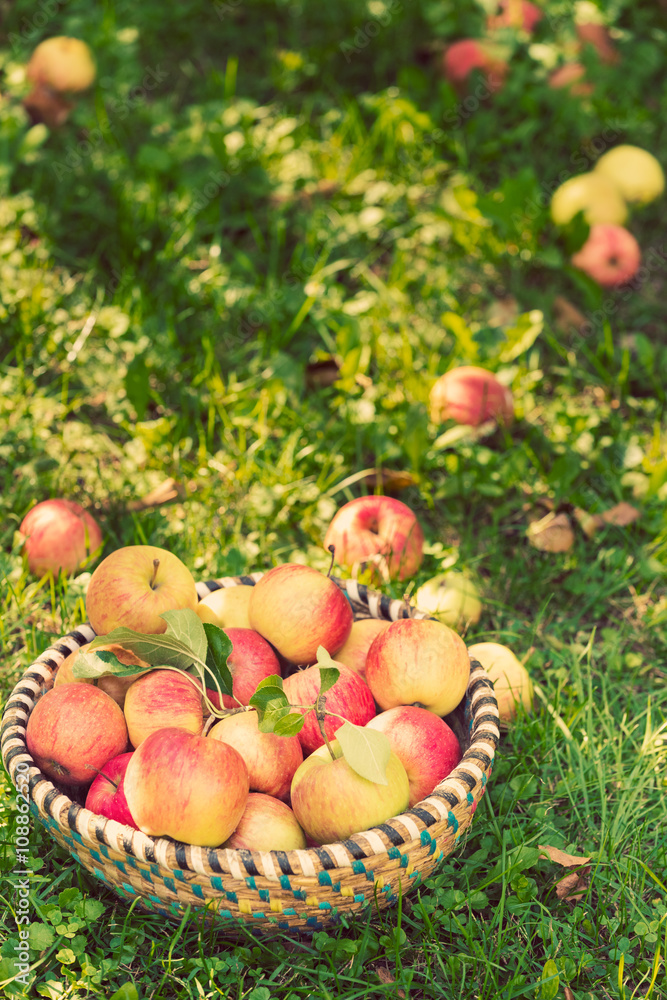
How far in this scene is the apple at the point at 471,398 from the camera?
3033 mm

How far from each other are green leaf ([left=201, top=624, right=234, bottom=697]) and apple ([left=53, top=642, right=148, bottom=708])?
5.6 inches

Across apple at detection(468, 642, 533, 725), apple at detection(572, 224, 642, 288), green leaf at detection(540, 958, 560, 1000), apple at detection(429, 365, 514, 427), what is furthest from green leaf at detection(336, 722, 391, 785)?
Answer: apple at detection(572, 224, 642, 288)

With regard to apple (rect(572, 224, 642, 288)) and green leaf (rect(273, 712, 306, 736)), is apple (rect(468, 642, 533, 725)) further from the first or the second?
apple (rect(572, 224, 642, 288))

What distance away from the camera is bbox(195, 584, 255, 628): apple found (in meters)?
2.06

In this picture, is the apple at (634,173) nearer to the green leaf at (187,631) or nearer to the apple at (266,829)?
the green leaf at (187,631)

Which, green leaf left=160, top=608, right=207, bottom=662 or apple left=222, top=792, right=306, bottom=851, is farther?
green leaf left=160, top=608, right=207, bottom=662

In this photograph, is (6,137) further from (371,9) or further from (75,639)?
(75,639)

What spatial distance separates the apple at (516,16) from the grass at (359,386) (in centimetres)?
9

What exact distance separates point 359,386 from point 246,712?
1.68 meters

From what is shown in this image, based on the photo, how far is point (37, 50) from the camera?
13.6 ft

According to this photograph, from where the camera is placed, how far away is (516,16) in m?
4.60

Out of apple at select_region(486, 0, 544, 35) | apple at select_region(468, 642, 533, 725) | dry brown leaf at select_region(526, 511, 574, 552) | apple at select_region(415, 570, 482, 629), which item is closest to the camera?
apple at select_region(468, 642, 533, 725)

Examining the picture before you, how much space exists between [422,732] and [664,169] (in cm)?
354

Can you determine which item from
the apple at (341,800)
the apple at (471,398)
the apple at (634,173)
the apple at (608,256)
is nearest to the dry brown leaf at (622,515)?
the apple at (471,398)
